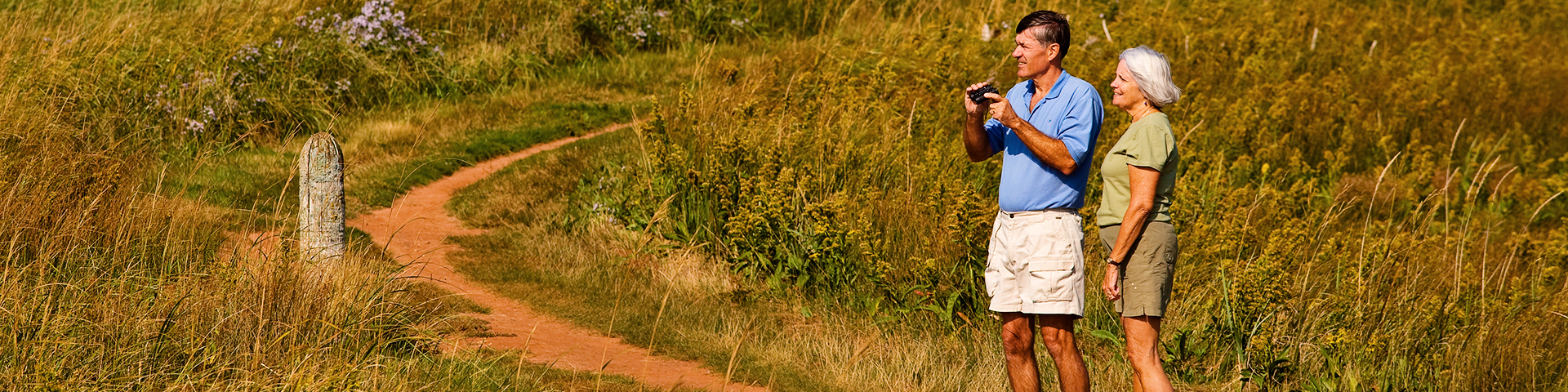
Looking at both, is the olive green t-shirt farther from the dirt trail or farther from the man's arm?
the dirt trail

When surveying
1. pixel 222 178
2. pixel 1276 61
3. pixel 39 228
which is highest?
pixel 1276 61

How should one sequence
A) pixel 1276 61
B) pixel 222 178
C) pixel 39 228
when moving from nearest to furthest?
pixel 39 228
pixel 222 178
pixel 1276 61

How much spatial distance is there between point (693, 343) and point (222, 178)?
3.83m

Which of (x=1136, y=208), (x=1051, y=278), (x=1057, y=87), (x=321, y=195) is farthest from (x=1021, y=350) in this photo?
(x=321, y=195)

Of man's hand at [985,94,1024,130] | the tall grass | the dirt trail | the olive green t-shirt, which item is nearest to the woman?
the olive green t-shirt

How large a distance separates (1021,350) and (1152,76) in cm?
107

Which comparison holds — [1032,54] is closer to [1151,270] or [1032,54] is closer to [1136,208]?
[1136,208]

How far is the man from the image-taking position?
402cm

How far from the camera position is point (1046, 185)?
4051 mm

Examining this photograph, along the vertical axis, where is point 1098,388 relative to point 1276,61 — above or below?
below

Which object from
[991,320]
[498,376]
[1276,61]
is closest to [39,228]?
[498,376]

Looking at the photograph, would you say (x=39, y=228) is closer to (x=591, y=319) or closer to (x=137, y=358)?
(x=137, y=358)

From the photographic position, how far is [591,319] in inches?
241

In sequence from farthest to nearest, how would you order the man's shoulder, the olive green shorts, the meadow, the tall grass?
1. the tall grass
2. the meadow
3. the man's shoulder
4. the olive green shorts
